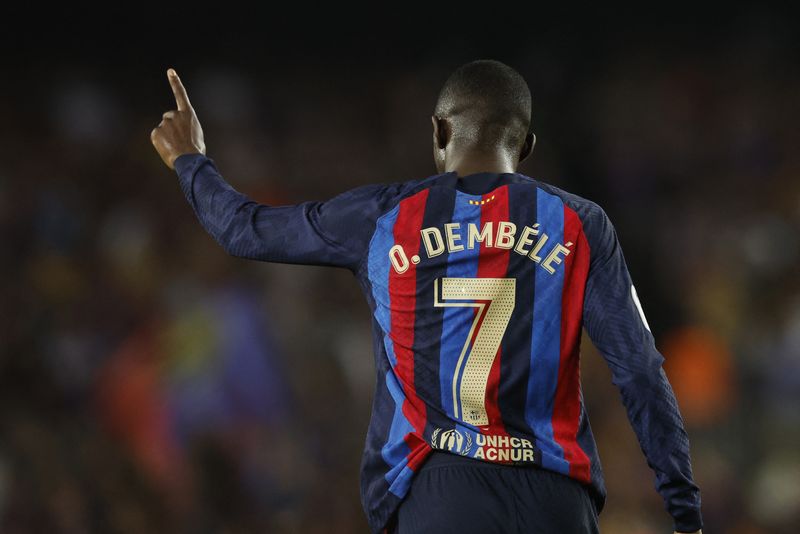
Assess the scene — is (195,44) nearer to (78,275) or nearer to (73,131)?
(73,131)

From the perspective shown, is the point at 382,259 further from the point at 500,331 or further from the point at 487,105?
the point at 487,105

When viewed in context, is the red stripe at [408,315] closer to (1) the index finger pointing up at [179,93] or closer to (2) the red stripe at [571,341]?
(2) the red stripe at [571,341]

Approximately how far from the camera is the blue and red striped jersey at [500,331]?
1.79 m

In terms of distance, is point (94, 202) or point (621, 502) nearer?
point (621, 502)

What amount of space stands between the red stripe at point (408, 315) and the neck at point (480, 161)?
0.37ft

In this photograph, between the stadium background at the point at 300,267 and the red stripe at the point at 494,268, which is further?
the stadium background at the point at 300,267

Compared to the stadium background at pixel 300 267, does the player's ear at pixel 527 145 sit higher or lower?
higher

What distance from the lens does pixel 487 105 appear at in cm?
195

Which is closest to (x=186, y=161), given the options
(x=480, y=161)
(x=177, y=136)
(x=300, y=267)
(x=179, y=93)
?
(x=177, y=136)

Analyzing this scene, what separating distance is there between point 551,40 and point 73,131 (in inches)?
129

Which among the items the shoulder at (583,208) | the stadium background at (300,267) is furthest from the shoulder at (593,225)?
the stadium background at (300,267)

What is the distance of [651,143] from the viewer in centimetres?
659

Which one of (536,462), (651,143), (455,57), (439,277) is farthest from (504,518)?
(455,57)

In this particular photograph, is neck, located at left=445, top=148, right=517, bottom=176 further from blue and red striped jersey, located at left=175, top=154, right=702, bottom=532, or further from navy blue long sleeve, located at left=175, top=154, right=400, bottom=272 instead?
navy blue long sleeve, located at left=175, top=154, right=400, bottom=272
